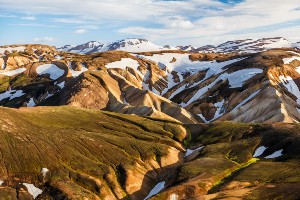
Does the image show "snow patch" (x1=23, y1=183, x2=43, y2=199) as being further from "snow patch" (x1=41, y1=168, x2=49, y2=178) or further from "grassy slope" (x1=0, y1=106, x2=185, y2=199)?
"snow patch" (x1=41, y1=168, x2=49, y2=178)

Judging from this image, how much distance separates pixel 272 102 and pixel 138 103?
208 ft

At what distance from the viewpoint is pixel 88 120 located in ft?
397

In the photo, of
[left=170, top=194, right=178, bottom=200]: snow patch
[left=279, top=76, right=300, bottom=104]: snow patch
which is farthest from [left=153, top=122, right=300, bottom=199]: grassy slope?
[left=279, top=76, right=300, bottom=104]: snow patch

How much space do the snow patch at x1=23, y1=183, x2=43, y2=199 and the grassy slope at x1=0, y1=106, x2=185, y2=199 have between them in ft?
4.38

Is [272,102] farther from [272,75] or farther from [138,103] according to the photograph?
[138,103]

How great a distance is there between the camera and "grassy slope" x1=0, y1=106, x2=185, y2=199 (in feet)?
267

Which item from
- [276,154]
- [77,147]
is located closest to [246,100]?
[276,154]

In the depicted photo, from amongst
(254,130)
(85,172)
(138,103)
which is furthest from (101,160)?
(138,103)

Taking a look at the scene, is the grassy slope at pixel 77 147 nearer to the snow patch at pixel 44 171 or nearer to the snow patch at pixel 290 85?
the snow patch at pixel 44 171

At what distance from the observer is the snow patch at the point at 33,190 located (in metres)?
77.0

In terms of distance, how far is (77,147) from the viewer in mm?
97000

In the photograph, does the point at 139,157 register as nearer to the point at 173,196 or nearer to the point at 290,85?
the point at 173,196

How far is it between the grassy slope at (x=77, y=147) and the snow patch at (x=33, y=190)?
1.34 meters

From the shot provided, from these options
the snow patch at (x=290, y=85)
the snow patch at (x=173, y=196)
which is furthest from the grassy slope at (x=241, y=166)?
the snow patch at (x=290, y=85)
